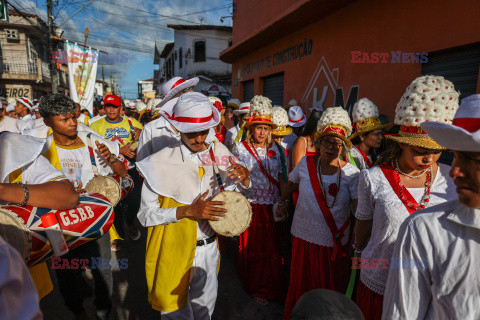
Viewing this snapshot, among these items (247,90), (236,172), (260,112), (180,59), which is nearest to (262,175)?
(260,112)

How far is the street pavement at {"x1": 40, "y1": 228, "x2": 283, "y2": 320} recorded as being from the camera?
3.14 m

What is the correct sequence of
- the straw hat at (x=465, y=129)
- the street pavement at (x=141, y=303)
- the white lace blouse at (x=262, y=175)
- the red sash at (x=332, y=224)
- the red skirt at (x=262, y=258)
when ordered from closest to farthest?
the straw hat at (x=465, y=129) → the red sash at (x=332, y=224) → the street pavement at (x=141, y=303) → the red skirt at (x=262, y=258) → the white lace blouse at (x=262, y=175)

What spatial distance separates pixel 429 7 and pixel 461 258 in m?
4.50

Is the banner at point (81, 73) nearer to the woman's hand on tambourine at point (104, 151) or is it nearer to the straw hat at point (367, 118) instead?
the woman's hand on tambourine at point (104, 151)

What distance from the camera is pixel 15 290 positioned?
2.11 ft

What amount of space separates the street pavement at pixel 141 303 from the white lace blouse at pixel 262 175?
3.88 feet

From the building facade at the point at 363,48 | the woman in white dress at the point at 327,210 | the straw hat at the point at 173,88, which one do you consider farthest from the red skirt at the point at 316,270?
the building facade at the point at 363,48

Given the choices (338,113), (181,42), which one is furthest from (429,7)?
(181,42)

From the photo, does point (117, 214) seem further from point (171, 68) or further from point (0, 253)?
point (171, 68)

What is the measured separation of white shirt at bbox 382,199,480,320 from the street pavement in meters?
2.22

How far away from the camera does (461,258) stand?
1142mm

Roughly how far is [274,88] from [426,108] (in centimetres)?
847

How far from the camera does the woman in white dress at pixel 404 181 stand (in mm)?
1785

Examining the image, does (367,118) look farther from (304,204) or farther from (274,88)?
(274,88)
